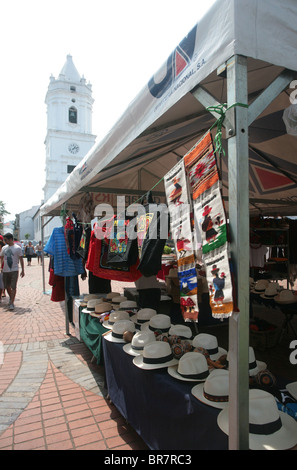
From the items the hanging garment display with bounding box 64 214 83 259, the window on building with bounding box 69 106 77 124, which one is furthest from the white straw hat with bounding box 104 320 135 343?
the window on building with bounding box 69 106 77 124

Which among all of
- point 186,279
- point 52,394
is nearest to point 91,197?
point 52,394

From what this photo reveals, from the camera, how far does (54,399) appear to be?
328cm

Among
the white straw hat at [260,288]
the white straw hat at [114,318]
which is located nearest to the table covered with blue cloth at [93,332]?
the white straw hat at [114,318]

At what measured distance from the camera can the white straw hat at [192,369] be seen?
1.95m

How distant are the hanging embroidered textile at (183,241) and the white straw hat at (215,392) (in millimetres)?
459

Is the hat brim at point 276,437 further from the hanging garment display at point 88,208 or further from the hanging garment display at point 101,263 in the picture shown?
the hanging garment display at point 88,208

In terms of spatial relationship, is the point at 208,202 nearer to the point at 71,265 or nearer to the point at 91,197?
the point at 91,197

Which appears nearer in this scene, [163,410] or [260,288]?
[163,410]

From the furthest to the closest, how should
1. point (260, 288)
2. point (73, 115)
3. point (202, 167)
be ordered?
1. point (73, 115)
2. point (260, 288)
3. point (202, 167)

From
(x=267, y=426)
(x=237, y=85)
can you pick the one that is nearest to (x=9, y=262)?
(x=267, y=426)

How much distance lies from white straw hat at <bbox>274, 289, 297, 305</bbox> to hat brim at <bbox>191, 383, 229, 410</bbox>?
3.03 metres

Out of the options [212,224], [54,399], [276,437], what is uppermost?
[212,224]

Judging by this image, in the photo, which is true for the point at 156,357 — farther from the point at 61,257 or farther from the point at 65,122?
the point at 65,122

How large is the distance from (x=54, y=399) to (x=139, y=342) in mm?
1548
